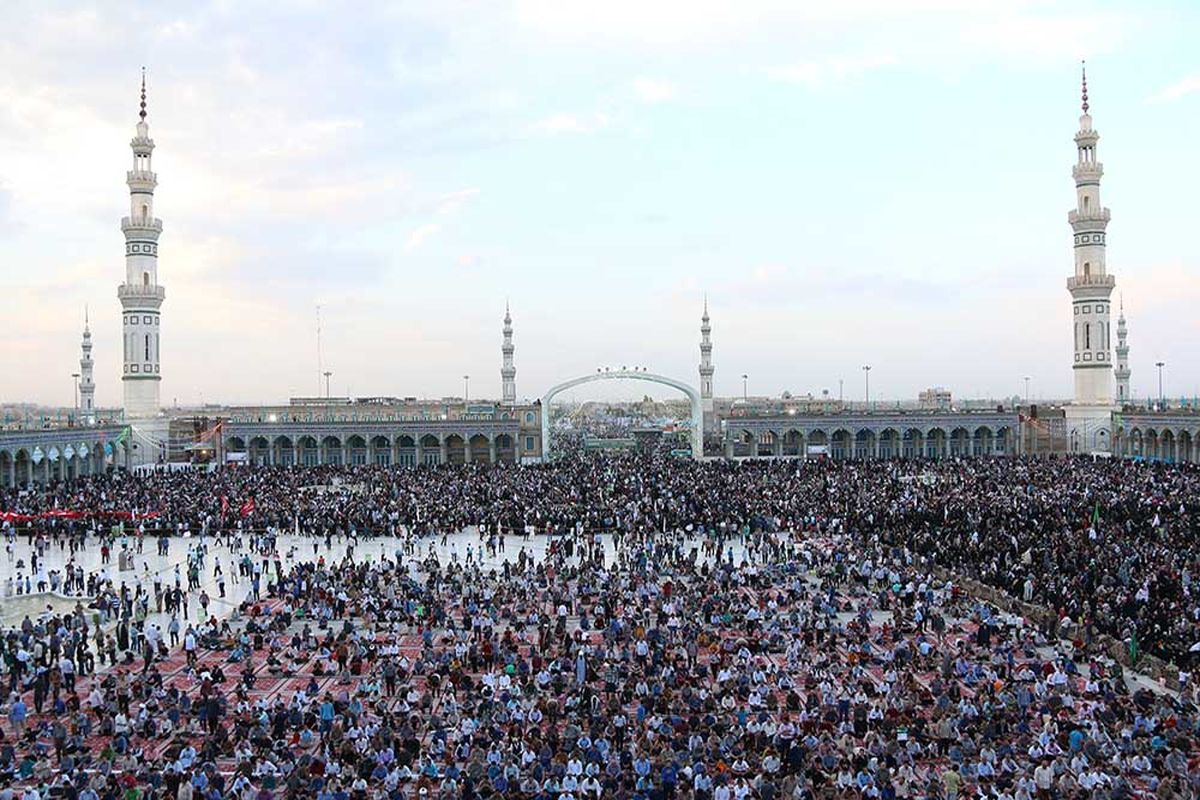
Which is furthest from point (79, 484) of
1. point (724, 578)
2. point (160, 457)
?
point (724, 578)

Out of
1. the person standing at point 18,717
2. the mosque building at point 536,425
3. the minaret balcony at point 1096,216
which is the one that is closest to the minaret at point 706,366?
the mosque building at point 536,425

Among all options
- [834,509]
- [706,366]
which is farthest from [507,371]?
[834,509]

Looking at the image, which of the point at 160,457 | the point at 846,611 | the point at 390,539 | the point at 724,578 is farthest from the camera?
the point at 160,457

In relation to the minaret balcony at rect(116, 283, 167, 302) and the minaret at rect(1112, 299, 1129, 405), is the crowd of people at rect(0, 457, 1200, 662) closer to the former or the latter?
the minaret balcony at rect(116, 283, 167, 302)

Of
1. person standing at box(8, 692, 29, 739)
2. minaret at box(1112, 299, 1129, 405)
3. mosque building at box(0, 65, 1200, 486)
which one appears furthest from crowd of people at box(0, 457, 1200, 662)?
minaret at box(1112, 299, 1129, 405)

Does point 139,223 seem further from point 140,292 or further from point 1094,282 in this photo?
point 1094,282

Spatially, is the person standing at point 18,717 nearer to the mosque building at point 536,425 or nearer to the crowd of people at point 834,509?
the crowd of people at point 834,509

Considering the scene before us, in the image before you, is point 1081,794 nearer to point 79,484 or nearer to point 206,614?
point 206,614
